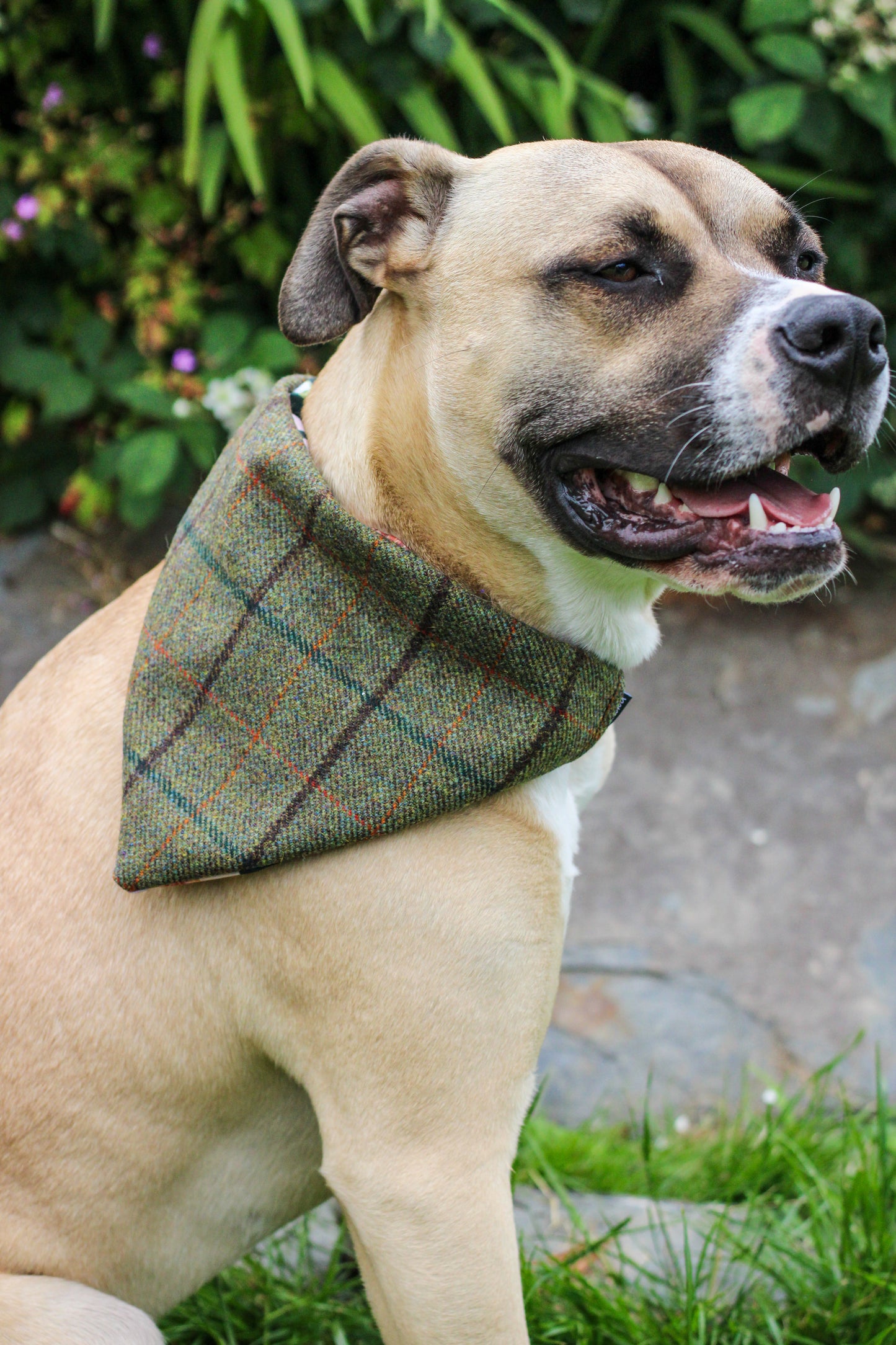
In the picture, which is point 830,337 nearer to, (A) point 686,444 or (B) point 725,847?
(A) point 686,444

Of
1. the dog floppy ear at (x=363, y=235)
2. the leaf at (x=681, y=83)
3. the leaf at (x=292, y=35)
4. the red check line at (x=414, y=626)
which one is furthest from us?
the leaf at (x=681, y=83)

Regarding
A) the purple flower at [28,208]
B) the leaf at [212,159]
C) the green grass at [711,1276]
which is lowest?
the green grass at [711,1276]

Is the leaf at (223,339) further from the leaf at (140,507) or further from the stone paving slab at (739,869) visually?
the stone paving slab at (739,869)

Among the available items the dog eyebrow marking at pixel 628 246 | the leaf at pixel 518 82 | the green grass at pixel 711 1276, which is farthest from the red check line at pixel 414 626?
the leaf at pixel 518 82

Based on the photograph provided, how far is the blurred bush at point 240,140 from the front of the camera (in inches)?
164

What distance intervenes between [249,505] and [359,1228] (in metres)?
1.16

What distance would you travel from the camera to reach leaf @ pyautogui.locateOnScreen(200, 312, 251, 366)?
4320 millimetres

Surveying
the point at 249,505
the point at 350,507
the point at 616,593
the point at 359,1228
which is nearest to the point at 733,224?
the point at 616,593

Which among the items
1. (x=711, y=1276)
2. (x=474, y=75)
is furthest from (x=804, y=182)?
(x=711, y=1276)

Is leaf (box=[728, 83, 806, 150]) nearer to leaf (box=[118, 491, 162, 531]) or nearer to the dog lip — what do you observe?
leaf (box=[118, 491, 162, 531])

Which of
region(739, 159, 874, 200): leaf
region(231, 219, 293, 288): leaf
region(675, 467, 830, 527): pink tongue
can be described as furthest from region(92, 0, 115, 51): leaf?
region(675, 467, 830, 527): pink tongue

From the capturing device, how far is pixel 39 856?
6.91ft

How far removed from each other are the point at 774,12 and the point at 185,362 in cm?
229

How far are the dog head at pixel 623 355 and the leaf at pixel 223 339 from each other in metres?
2.19
